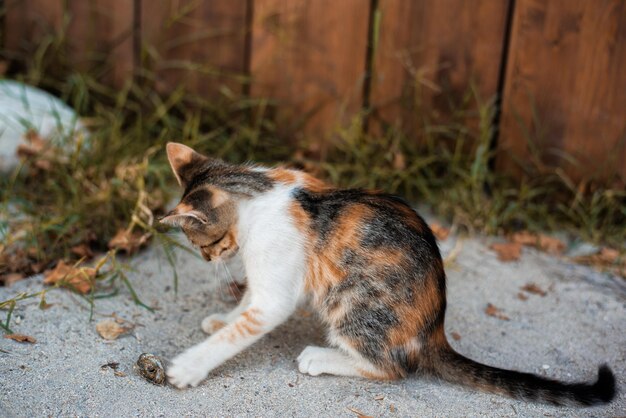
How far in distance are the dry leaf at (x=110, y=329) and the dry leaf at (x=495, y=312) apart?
4.95ft

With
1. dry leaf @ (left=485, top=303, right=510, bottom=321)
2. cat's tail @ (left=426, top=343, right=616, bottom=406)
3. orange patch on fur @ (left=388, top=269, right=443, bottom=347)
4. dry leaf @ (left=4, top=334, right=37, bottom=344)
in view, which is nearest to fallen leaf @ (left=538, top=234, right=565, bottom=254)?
dry leaf @ (left=485, top=303, right=510, bottom=321)

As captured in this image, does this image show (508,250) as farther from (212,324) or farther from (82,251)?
(82,251)

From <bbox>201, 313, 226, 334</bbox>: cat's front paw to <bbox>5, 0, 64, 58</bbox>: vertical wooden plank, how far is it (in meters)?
2.43

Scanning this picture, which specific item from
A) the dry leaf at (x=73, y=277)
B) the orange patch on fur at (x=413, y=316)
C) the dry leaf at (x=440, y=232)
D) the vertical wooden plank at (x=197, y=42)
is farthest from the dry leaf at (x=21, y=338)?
the vertical wooden plank at (x=197, y=42)

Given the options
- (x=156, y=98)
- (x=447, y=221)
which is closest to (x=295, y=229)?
(x=447, y=221)

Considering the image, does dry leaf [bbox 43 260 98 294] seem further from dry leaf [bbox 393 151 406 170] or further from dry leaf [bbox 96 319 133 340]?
dry leaf [bbox 393 151 406 170]

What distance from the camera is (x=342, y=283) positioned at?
7.75ft

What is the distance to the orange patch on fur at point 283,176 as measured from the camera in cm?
256

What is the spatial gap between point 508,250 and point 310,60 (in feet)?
5.07

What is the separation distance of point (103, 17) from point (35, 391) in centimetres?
264

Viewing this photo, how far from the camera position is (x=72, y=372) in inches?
90.4

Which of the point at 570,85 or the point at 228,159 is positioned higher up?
the point at 570,85

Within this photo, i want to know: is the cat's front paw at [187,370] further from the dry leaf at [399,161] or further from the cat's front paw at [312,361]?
the dry leaf at [399,161]

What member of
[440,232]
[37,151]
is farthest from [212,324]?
[37,151]
